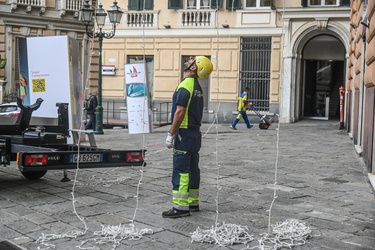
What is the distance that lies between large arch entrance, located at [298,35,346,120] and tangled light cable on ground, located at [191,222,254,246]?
64.8 feet

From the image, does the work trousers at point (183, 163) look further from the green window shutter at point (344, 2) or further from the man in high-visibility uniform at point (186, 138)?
the green window shutter at point (344, 2)

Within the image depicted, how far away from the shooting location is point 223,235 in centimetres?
546

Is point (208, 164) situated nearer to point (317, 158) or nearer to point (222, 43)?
point (317, 158)

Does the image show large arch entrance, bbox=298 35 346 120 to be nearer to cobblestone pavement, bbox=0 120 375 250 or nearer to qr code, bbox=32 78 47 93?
cobblestone pavement, bbox=0 120 375 250

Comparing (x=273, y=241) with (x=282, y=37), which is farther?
(x=282, y=37)

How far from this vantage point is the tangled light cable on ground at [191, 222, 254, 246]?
5.34m

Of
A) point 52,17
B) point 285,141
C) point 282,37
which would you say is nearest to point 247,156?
point 285,141

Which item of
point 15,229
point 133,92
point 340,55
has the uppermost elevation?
point 340,55

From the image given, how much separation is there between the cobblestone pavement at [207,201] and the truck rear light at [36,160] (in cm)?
49

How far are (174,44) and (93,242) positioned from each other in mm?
20409

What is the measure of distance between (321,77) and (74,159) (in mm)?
20391

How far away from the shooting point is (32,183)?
335 inches

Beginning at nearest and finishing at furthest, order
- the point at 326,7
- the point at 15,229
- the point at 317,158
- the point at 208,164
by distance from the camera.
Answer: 1. the point at 15,229
2. the point at 208,164
3. the point at 317,158
4. the point at 326,7

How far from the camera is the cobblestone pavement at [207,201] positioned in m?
5.58
